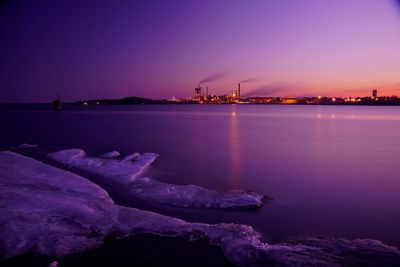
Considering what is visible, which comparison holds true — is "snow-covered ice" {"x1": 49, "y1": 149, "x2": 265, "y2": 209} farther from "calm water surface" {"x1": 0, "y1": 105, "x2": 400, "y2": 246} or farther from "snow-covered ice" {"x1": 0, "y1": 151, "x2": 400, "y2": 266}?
"snow-covered ice" {"x1": 0, "y1": 151, "x2": 400, "y2": 266}

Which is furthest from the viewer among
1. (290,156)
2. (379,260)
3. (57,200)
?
(290,156)

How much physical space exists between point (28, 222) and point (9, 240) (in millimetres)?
709

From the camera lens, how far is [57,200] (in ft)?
26.1

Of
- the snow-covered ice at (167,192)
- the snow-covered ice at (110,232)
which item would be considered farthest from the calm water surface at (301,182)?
the snow-covered ice at (110,232)

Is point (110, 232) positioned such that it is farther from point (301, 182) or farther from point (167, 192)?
point (301, 182)

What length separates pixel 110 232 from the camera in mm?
6660

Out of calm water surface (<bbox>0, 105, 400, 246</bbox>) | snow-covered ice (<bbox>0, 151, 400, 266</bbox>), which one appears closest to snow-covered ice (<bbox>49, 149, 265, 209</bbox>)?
calm water surface (<bbox>0, 105, 400, 246</bbox>)

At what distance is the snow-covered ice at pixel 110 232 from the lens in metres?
5.70

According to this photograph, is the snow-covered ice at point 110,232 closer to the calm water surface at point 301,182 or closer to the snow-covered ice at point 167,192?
the calm water surface at point 301,182

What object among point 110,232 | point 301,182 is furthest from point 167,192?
point 301,182

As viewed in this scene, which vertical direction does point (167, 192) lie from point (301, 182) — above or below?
above

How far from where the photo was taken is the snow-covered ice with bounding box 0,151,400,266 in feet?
18.7

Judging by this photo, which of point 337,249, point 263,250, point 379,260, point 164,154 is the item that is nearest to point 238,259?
point 263,250

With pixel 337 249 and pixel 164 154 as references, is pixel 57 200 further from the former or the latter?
pixel 164 154
